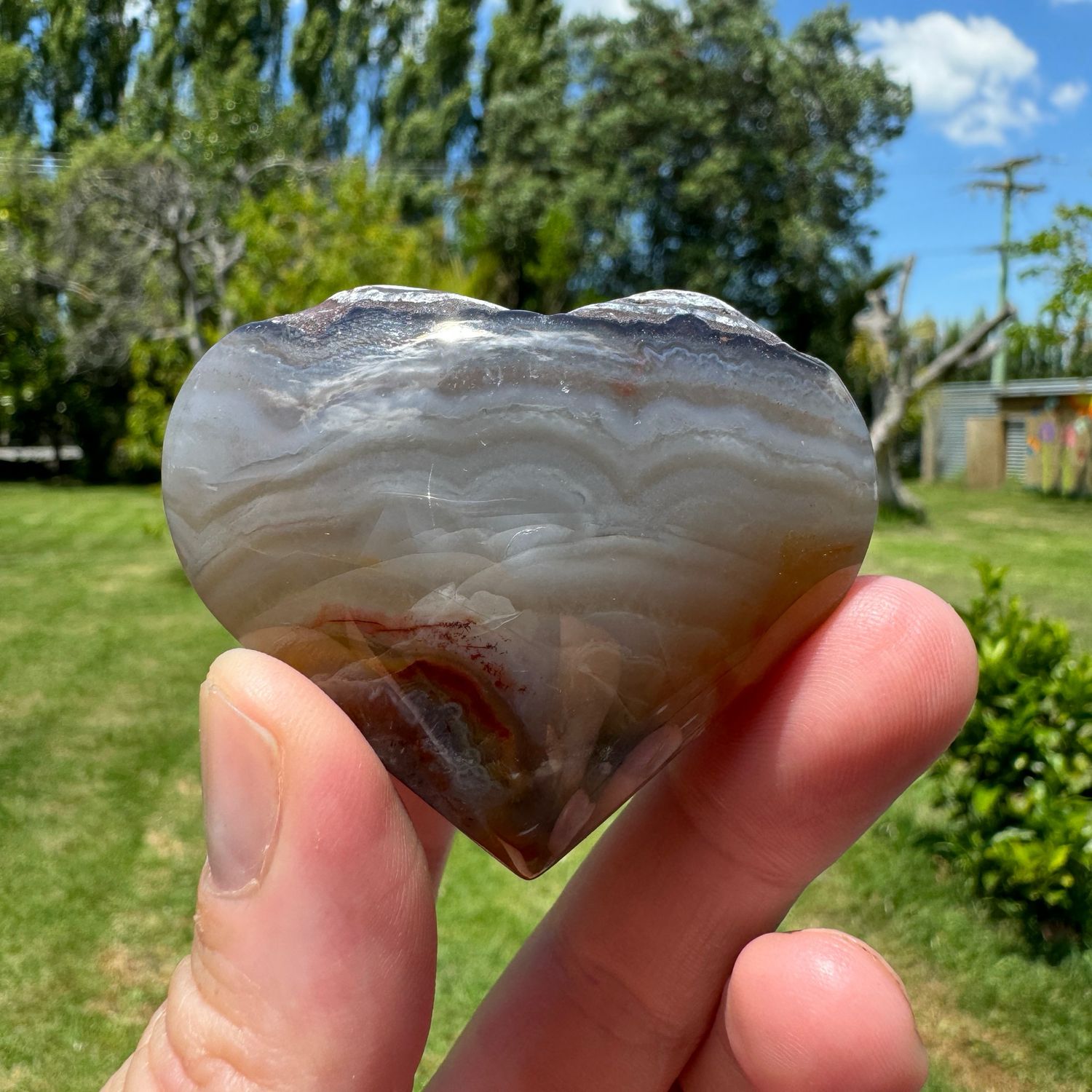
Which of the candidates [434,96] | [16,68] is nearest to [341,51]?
[434,96]

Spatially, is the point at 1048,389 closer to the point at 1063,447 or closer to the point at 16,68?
the point at 1063,447

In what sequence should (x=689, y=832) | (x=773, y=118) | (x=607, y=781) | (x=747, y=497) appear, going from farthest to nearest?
(x=773, y=118), (x=689, y=832), (x=607, y=781), (x=747, y=497)

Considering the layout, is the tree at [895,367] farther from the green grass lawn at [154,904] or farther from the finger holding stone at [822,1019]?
the finger holding stone at [822,1019]

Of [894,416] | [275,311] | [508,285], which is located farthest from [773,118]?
[275,311]

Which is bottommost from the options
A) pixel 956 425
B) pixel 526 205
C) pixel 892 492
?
pixel 956 425

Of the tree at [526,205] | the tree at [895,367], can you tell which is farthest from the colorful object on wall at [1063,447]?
the tree at [526,205]

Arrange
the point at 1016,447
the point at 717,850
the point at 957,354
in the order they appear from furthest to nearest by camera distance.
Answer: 1. the point at 1016,447
2. the point at 957,354
3. the point at 717,850

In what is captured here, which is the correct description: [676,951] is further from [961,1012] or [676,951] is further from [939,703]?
[961,1012]
